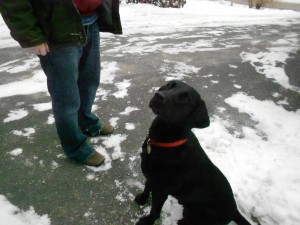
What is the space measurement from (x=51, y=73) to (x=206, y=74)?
125 inches

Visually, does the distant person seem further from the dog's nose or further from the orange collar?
the orange collar

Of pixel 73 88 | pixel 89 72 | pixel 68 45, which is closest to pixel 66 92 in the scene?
pixel 73 88

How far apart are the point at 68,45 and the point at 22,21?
0.32 metres

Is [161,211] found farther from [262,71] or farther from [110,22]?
[262,71]

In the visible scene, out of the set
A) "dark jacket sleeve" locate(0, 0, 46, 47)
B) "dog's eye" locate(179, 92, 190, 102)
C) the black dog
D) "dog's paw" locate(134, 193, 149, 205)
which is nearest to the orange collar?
the black dog

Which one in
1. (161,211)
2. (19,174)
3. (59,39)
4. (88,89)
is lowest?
(161,211)

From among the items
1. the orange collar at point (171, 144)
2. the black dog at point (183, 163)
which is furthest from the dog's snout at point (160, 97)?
the orange collar at point (171, 144)

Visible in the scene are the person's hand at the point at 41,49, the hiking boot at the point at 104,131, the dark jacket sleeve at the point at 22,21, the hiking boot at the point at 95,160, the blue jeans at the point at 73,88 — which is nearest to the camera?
the dark jacket sleeve at the point at 22,21

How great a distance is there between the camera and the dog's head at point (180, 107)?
1.94 m

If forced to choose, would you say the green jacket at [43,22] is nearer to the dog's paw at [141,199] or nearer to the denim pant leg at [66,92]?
the denim pant leg at [66,92]

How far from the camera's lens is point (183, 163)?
6.48ft

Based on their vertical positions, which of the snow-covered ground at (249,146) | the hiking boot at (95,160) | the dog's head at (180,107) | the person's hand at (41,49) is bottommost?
the snow-covered ground at (249,146)

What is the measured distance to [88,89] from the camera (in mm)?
2703

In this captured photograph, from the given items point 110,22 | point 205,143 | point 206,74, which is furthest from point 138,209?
point 206,74
